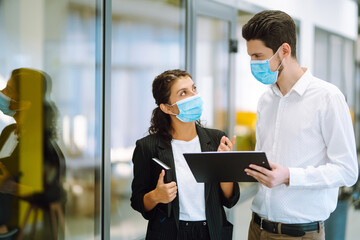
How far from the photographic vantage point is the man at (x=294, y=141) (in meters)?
1.68

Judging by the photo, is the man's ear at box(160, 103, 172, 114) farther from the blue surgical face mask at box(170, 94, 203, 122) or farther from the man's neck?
the man's neck

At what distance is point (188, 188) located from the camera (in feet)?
6.23

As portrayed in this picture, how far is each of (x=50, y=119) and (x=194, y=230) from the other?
1.20 meters

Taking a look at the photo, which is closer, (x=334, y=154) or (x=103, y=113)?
(x=334, y=154)

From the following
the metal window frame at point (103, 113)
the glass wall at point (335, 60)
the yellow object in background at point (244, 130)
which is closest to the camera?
the metal window frame at point (103, 113)

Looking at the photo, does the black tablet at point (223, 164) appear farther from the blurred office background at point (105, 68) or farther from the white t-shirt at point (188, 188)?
the blurred office background at point (105, 68)

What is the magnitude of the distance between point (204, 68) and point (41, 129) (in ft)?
7.12

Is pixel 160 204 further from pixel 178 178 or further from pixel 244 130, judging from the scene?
pixel 244 130

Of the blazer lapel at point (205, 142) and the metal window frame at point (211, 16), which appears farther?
the metal window frame at point (211, 16)

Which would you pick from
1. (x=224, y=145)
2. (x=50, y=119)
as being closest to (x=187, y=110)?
(x=224, y=145)

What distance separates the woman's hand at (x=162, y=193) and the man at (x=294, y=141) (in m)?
0.33

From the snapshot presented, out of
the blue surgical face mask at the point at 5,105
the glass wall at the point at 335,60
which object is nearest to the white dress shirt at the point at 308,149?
the blue surgical face mask at the point at 5,105

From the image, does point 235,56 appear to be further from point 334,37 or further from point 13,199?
point 334,37

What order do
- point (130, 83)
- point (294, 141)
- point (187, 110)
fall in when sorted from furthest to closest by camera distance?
point (130, 83), point (187, 110), point (294, 141)
